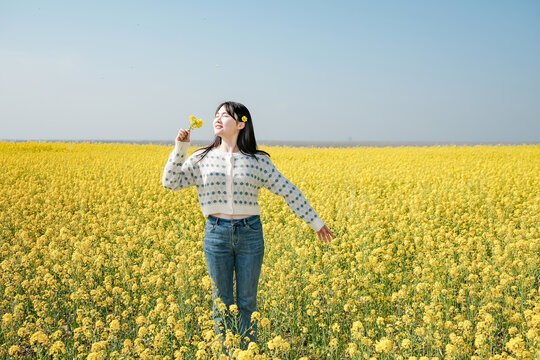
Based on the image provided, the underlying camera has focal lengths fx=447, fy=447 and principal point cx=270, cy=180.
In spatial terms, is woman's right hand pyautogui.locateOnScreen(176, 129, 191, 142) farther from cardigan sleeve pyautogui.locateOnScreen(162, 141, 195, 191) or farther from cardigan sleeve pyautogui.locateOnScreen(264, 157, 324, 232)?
cardigan sleeve pyautogui.locateOnScreen(264, 157, 324, 232)

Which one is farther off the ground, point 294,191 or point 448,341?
point 294,191

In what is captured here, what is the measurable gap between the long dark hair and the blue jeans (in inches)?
18.5

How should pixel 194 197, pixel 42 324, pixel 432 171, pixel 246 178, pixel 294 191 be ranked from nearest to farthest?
pixel 246 178
pixel 294 191
pixel 42 324
pixel 194 197
pixel 432 171

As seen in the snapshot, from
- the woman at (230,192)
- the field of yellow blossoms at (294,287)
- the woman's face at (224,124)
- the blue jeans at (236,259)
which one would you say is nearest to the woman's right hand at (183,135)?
the woman at (230,192)

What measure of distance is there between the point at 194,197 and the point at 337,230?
4.00 m

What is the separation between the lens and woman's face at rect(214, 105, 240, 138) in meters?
3.07

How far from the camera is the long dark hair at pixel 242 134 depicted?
10.1 ft

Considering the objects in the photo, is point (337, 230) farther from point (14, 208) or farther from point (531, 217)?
point (14, 208)

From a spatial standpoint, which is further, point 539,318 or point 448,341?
point 448,341

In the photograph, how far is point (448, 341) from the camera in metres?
3.66

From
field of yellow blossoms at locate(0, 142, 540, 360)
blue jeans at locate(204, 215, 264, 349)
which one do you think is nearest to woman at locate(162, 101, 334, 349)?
blue jeans at locate(204, 215, 264, 349)

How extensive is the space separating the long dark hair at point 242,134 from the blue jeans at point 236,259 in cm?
47

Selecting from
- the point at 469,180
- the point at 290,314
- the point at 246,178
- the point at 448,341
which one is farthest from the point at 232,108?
the point at 469,180

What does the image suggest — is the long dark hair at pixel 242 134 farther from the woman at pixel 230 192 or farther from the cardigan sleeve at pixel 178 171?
the cardigan sleeve at pixel 178 171
